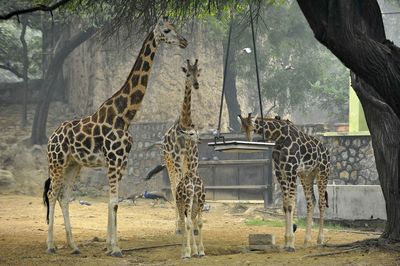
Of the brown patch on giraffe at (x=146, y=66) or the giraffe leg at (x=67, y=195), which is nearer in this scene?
the giraffe leg at (x=67, y=195)

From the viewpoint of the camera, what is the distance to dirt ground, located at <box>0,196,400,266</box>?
436 inches

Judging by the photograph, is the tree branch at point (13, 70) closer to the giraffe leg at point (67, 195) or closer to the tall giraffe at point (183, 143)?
the tall giraffe at point (183, 143)

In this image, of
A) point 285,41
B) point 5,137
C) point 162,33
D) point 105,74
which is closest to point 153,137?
point 105,74

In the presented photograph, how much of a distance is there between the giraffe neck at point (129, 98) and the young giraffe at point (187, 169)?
66 cm

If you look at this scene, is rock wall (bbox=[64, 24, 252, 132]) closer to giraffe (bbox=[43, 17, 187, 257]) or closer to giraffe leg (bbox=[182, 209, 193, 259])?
giraffe (bbox=[43, 17, 187, 257])

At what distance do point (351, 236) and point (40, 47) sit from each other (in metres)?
25.7

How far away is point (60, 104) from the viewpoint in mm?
33812

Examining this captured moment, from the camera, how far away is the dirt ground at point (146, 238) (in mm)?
11070

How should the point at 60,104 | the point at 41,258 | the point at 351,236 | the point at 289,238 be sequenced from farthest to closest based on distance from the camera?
1. the point at 60,104
2. the point at 351,236
3. the point at 289,238
4. the point at 41,258

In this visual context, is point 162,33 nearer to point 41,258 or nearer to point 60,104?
point 41,258

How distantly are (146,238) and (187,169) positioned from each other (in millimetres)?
2311

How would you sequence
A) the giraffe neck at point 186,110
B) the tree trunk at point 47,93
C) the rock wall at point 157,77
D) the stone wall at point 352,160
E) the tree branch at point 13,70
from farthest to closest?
the tree branch at point 13,70 → the rock wall at point 157,77 → the tree trunk at point 47,93 → the stone wall at point 352,160 → the giraffe neck at point 186,110

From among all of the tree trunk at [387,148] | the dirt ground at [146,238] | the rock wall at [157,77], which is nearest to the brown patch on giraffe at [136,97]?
the dirt ground at [146,238]

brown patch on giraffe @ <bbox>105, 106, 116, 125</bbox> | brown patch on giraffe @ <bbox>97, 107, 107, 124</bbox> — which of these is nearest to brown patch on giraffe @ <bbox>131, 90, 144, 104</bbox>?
brown patch on giraffe @ <bbox>105, 106, 116, 125</bbox>
